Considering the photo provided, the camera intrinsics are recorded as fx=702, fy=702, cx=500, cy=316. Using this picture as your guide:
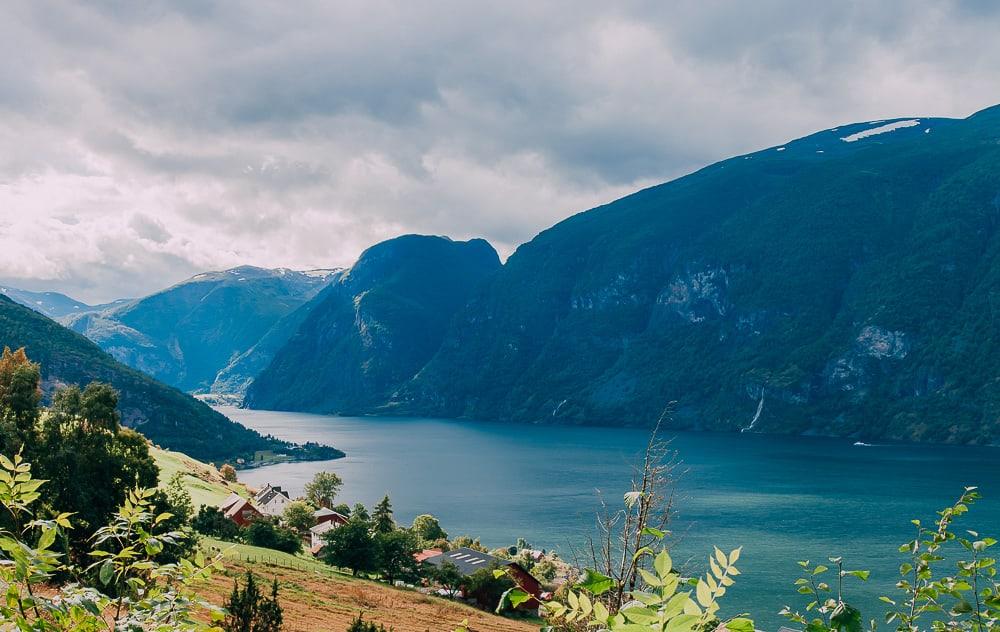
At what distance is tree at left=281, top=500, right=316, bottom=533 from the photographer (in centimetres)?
5919

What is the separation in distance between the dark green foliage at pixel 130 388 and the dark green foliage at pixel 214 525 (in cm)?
9609

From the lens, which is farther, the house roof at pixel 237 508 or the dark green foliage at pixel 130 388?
the dark green foliage at pixel 130 388

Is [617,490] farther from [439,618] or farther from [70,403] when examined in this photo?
[70,403]

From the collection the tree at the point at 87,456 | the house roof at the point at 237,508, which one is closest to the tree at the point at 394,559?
the house roof at the point at 237,508

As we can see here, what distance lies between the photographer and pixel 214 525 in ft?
154

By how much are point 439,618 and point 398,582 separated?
13.6 m

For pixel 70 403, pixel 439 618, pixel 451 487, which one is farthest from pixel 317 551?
pixel 451 487

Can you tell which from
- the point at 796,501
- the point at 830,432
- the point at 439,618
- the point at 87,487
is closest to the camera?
the point at 87,487

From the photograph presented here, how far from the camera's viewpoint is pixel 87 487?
81.5 ft

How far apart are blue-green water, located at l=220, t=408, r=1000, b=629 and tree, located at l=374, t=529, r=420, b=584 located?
15504mm

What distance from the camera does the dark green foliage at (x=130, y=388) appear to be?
12862cm

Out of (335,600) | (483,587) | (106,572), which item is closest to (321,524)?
(483,587)

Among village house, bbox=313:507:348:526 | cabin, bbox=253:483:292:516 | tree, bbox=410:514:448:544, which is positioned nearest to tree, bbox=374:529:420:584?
tree, bbox=410:514:448:544

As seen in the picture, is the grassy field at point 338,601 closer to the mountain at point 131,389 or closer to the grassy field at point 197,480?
the grassy field at point 197,480
